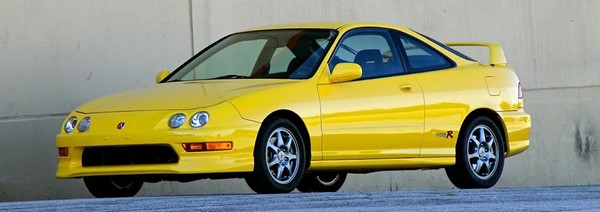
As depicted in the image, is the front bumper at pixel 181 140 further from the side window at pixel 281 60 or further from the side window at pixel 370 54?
the side window at pixel 370 54

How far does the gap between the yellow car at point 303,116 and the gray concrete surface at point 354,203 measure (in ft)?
1.95

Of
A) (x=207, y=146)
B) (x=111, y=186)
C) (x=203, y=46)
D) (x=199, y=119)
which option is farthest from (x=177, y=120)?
(x=203, y=46)

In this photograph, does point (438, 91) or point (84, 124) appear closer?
point (84, 124)

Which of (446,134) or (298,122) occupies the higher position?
(298,122)

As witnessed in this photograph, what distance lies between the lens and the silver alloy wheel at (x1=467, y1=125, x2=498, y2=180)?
1302 cm

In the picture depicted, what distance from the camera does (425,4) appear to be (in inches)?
679

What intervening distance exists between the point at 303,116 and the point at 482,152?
204cm

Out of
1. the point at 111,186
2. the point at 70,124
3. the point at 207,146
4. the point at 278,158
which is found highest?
the point at 70,124

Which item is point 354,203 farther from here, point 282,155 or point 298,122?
point 298,122

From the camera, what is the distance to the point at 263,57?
1236cm

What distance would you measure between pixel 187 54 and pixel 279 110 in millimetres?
4483

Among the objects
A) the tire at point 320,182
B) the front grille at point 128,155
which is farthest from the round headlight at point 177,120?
the tire at point 320,182

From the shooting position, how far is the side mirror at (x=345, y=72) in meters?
11.9

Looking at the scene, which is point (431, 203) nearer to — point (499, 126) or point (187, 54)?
point (499, 126)
